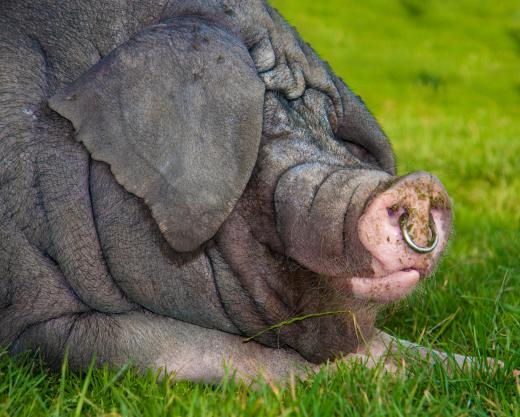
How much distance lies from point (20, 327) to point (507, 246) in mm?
3510

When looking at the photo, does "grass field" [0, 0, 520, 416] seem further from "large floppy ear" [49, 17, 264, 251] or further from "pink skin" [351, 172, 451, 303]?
"large floppy ear" [49, 17, 264, 251]

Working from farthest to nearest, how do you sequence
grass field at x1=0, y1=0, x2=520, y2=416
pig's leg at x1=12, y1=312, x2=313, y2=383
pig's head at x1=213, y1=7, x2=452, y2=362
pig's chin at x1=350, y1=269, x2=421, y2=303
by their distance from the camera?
1. pig's leg at x1=12, y1=312, x2=313, y2=383
2. pig's chin at x1=350, y1=269, x2=421, y2=303
3. pig's head at x1=213, y1=7, x2=452, y2=362
4. grass field at x1=0, y1=0, x2=520, y2=416

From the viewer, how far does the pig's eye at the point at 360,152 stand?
3.78 m

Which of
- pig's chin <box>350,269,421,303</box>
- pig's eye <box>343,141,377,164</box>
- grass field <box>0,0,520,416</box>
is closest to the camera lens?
grass field <box>0,0,520,416</box>

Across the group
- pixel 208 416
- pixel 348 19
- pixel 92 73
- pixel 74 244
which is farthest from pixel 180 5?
pixel 348 19

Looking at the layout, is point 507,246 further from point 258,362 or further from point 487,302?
point 258,362

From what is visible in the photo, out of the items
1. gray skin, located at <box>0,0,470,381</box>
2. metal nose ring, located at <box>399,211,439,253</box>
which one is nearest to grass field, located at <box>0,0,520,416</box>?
gray skin, located at <box>0,0,470,381</box>

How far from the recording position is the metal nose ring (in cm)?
290

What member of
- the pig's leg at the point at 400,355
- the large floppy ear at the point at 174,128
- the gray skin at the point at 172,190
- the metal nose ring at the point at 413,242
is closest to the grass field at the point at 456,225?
the pig's leg at the point at 400,355

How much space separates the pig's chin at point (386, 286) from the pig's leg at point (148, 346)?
1.23ft

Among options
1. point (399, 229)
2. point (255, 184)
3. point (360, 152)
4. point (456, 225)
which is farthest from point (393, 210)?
point (456, 225)

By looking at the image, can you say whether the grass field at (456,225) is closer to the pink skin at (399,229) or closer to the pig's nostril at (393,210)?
the pink skin at (399,229)

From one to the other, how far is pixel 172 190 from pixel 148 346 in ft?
2.01

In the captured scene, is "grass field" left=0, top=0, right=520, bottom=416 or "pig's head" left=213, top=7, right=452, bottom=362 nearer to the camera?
"grass field" left=0, top=0, right=520, bottom=416
